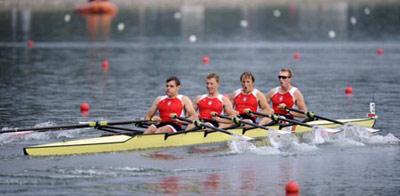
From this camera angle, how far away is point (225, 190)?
16.6m

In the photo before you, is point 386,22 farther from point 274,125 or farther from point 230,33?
point 274,125

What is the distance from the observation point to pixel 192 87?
30.4 m

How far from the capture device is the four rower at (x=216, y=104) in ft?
66.7

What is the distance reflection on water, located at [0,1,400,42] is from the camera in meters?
53.5

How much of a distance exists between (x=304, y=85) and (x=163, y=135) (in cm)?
1170

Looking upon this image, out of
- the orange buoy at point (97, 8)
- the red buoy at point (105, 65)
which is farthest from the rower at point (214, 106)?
the orange buoy at point (97, 8)

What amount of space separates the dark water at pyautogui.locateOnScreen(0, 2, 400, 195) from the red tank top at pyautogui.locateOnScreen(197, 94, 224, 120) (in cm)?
97

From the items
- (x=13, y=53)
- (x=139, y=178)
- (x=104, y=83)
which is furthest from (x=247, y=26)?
(x=139, y=178)

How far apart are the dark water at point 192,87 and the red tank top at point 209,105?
38.1 inches

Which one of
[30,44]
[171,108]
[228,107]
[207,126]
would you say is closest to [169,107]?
[171,108]

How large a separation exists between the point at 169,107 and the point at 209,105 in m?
0.94

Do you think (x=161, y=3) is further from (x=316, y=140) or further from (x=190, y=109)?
(x=190, y=109)

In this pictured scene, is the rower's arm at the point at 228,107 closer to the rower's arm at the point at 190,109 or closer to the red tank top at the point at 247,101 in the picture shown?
the red tank top at the point at 247,101

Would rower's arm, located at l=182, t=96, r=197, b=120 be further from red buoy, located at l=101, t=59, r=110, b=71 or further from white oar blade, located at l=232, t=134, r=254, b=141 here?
red buoy, located at l=101, t=59, r=110, b=71
